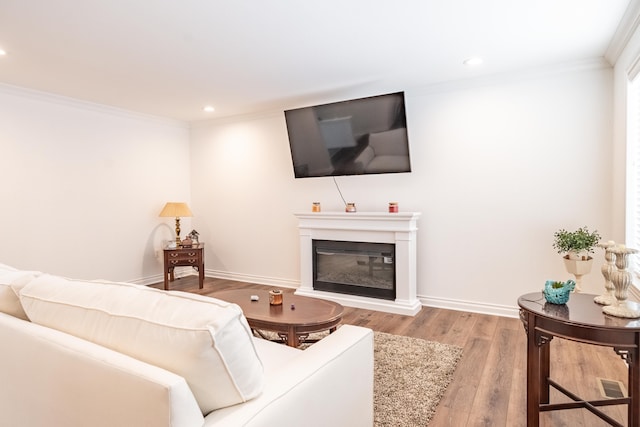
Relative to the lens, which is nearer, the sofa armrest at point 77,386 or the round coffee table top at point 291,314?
the sofa armrest at point 77,386

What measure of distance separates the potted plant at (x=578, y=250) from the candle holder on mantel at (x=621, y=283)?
1.59 m

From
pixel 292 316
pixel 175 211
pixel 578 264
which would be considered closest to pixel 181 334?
pixel 292 316

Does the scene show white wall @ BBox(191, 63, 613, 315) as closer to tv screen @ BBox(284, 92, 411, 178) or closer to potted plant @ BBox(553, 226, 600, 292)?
tv screen @ BBox(284, 92, 411, 178)

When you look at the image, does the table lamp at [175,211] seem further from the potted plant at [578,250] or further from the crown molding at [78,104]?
the potted plant at [578,250]

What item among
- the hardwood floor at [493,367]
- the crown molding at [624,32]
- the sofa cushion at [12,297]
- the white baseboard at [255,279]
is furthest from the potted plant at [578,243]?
the sofa cushion at [12,297]

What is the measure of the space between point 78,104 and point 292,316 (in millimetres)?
3901

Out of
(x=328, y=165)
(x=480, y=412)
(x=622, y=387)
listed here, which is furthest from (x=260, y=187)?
(x=622, y=387)

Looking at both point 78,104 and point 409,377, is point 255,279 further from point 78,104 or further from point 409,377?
point 409,377

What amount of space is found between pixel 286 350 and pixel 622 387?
7.13 feet

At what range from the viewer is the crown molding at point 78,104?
3938 mm

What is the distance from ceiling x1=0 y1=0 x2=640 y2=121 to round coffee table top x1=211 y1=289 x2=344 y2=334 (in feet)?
6.57

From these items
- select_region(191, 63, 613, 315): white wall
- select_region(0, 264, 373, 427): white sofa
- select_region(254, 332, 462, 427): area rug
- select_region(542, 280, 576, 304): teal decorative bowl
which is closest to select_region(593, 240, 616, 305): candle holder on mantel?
select_region(542, 280, 576, 304): teal decorative bowl

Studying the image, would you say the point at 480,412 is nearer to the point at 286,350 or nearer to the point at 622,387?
the point at 622,387

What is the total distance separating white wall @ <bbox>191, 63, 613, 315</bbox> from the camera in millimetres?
3383
